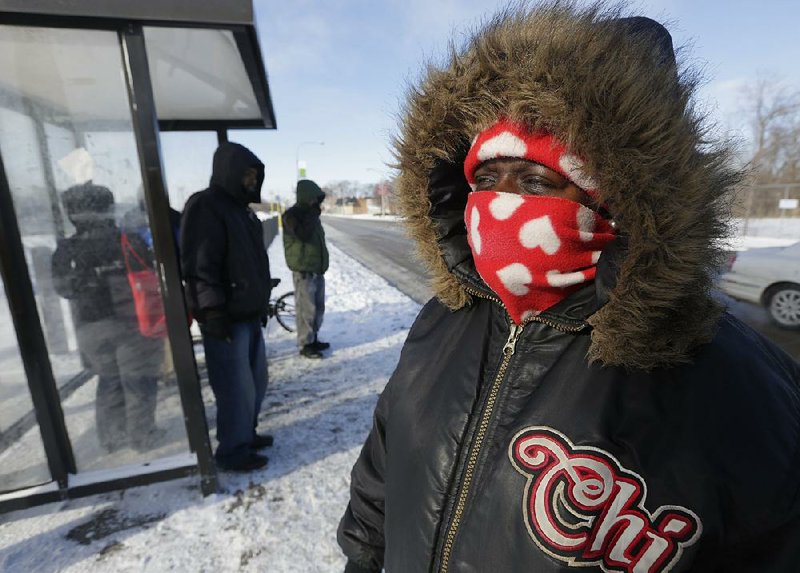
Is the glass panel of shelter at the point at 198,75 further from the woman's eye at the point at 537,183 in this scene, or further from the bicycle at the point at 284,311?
the bicycle at the point at 284,311

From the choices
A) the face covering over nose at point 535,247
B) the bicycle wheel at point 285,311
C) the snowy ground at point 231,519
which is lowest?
the snowy ground at point 231,519

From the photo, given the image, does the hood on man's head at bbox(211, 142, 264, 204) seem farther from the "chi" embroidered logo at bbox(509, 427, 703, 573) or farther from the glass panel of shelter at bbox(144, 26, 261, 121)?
the "chi" embroidered logo at bbox(509, 427, 703, 573)

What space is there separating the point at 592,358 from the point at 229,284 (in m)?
2.42

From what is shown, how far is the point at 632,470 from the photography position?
77cm

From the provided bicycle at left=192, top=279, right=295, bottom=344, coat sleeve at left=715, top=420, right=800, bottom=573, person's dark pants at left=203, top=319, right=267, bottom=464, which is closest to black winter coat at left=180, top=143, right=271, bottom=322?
person's dark pants at left=203, top=319, right=267, bottom=464

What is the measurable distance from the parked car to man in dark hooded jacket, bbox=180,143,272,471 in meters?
6.68

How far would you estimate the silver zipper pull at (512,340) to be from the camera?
0.99 m

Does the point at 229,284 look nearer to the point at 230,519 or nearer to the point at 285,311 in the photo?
the point at 230,519

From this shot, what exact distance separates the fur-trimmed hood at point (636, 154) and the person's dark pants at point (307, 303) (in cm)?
431

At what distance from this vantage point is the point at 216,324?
8.61 ft

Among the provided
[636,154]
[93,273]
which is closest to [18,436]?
[93,273]

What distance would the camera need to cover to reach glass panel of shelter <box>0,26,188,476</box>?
218 centimetres

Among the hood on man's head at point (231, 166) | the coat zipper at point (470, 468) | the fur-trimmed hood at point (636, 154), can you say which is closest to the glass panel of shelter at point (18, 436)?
the hood on man's head at point (231, 166)

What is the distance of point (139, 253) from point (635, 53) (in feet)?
8.65
